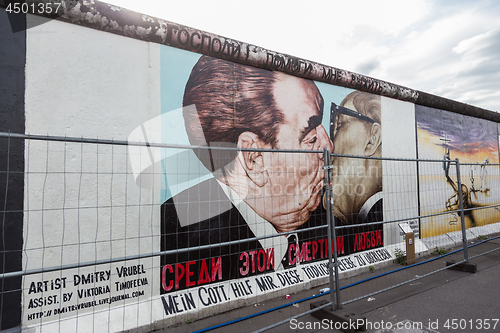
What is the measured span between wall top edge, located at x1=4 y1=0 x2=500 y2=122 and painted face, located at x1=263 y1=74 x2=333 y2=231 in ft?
0.98

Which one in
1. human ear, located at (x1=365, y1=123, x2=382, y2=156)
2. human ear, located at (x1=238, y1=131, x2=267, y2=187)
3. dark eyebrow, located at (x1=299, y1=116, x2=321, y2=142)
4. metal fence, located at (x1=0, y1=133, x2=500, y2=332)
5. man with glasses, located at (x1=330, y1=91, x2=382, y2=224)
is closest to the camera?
metal fence, located at (x1=0, y1=133, x2=500, y2=332)

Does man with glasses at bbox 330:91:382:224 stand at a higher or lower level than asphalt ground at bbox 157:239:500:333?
higher

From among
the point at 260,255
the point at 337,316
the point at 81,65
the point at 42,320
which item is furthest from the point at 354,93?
the point at 42,320

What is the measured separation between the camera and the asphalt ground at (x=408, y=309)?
3.29m

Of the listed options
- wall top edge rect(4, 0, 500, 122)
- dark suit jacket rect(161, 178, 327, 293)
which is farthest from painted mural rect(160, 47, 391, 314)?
wall top edge rect(4, 0, 500, 122)

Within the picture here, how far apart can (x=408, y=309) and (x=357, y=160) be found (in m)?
3.05

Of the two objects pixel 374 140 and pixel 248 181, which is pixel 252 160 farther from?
pixel 374 140

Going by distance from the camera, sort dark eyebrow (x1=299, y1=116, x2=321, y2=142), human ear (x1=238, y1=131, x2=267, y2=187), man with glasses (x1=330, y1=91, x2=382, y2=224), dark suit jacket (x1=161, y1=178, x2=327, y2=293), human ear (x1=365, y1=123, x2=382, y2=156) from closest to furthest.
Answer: dark suit jacket (x1=161, y1=178, x2=327, y2=293), human ear (x1=238, y1=131, x2=267, y2=187), dark eyebrow (x1=299, y1=116, x2=321, y2=142), man with glasses (x1=330, y1=91, x2=382, y2=224), human ear (x1=365, y1=123, x2=382, y2=156)

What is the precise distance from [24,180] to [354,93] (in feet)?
19.6

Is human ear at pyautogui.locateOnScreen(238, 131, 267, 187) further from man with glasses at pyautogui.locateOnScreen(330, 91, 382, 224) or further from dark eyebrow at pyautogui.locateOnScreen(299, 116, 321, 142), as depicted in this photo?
man with glasses at pyautogui.locateOnScreen(330, 91, 382, 224)

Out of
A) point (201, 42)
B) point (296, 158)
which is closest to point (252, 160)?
point (296, 158)

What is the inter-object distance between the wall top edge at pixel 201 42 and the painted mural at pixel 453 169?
2044mm

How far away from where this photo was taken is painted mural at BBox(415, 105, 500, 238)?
7.39m

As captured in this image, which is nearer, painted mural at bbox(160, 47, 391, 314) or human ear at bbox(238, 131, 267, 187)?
painted mural at bbox(160, 47, 391, 314)
